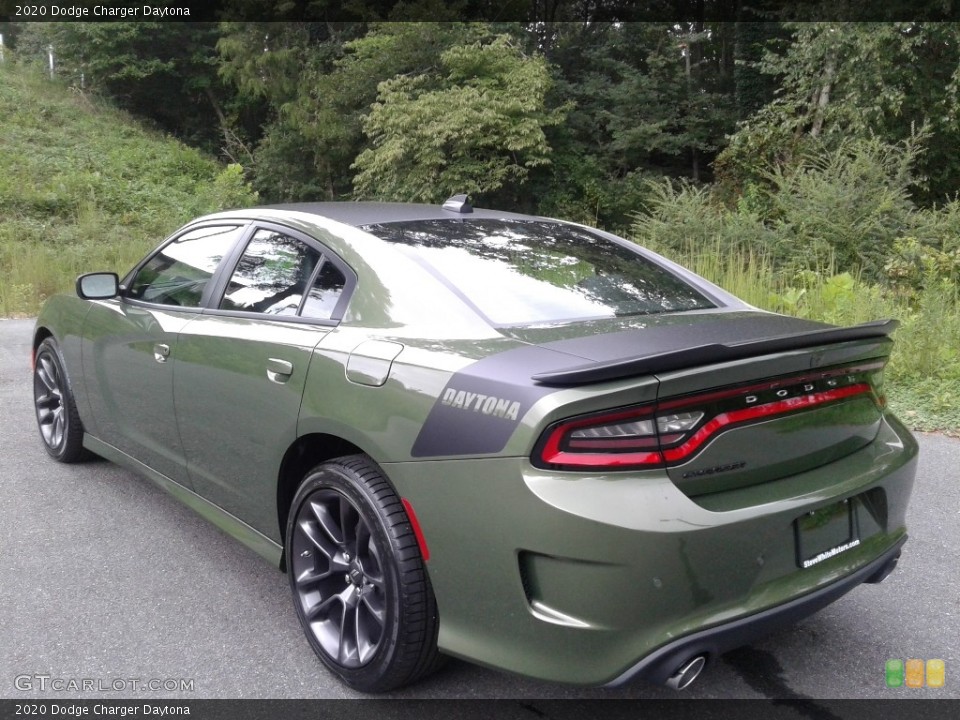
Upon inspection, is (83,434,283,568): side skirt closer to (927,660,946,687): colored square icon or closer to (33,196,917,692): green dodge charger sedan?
(33,196,917,692): green dodge charger sedan

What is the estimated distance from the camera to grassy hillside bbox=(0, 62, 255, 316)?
14.7 metres

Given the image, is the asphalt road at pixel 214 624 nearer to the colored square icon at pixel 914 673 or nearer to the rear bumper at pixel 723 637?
the colored square icon at pixel 914 673

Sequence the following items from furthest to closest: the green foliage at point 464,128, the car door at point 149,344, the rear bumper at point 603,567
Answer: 1. the green foliage at point 464,128
2. the car door at point 149,344
3. the rear bumper at point 603,567

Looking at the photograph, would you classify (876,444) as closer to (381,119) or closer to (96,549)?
(96,549)

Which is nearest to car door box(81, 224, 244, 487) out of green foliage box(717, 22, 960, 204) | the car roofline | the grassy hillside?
the car roofline

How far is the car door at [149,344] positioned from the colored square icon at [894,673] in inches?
106

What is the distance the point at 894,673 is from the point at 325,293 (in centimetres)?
226

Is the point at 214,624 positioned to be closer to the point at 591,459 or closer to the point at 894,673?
the point at 591,459

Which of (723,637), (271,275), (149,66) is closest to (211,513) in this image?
(271,275)

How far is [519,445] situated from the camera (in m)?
2.07

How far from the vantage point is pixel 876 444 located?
2605 mm

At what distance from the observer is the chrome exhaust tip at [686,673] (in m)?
2.07

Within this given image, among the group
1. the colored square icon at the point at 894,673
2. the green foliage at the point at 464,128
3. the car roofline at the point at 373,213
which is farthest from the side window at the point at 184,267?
the green foliage at the point at 464,128

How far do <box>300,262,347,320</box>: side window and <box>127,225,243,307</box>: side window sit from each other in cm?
70
